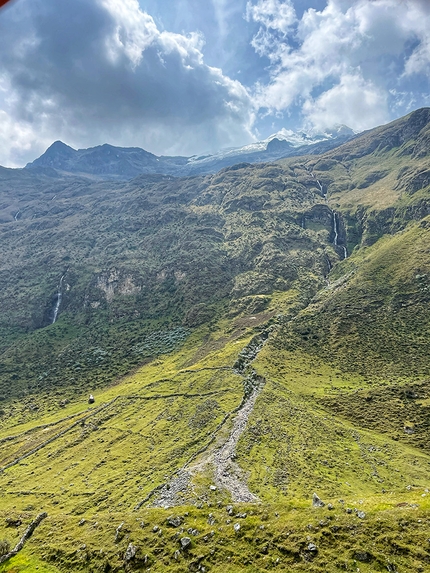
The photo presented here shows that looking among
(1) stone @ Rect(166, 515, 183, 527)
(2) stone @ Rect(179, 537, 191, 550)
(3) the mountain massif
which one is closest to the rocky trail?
(3) the mountain massif

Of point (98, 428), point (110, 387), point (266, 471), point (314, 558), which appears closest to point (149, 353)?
point (110, 387)

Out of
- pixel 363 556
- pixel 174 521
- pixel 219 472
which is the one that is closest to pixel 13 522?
pixel 174 521

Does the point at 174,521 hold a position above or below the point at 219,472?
above

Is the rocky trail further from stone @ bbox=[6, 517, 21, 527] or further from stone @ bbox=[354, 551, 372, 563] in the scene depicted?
stone @ bbox=[354, 551, 372, 563]

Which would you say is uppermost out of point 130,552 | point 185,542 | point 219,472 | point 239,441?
point 185,542

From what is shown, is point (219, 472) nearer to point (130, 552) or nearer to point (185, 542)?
point (185, 542)

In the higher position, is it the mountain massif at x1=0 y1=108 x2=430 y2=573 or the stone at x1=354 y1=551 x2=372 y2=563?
the stone at x1=354 y1=551 x2=372 y2=563
